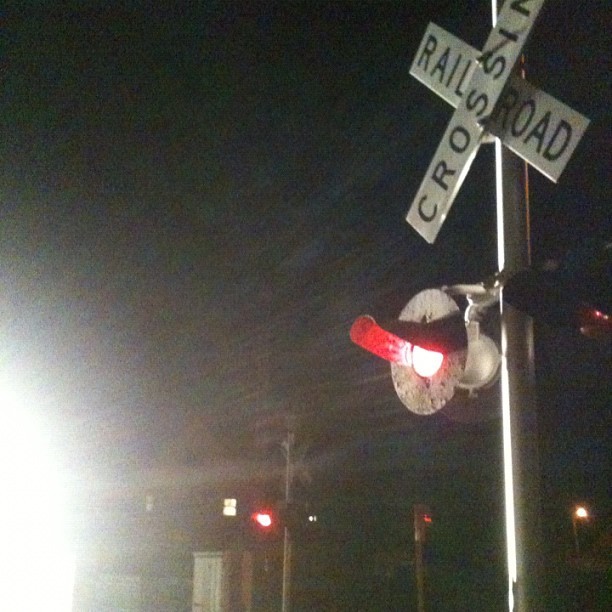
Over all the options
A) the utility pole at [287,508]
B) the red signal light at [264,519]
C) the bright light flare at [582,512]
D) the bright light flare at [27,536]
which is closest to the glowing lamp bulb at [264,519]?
the red signal light at [264,519]

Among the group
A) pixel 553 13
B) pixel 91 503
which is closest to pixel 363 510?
pixel 91 503

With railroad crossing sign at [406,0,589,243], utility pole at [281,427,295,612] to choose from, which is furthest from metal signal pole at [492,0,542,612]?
utility pole at [281,427,295,612]

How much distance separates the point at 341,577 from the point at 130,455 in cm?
946

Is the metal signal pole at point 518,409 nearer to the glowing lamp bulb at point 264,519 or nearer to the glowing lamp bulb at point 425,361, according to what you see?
the glowing lamp bulb at point 425,361

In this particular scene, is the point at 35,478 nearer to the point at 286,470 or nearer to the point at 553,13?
the point at 286,470

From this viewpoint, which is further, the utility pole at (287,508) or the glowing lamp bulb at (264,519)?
the glowing lamp bulb at (264,519)

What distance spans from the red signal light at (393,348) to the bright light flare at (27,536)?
62.7ft

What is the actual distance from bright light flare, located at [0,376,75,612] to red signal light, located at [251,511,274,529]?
28.2ft

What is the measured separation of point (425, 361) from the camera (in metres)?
3.29

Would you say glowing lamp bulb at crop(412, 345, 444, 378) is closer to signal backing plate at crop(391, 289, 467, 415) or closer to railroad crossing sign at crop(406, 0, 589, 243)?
signal backing plate at crop(391, 289, 467, 415)

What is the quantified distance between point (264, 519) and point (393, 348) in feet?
39.2

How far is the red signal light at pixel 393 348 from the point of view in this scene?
317 centimetres

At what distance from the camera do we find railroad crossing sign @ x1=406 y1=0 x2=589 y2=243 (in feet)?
9.45

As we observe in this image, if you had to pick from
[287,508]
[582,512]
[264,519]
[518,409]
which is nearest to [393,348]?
[518,409]
